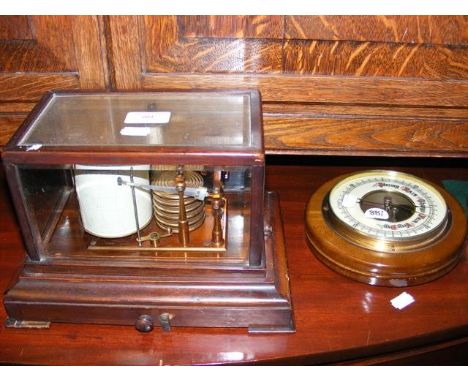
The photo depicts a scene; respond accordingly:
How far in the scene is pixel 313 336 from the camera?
869 millimetres

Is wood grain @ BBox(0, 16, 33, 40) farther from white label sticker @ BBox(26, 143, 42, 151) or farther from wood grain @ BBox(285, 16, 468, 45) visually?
wood grain @ BBox(285, 16, 468, 45)

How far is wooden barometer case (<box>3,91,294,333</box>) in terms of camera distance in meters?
0.82

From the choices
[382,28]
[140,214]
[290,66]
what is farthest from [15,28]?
[382,28]

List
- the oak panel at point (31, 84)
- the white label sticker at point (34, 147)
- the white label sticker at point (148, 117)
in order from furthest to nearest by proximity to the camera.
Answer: the oak panel at point (31, 84)
the white label sticker at point (148, 117)
the white label sticker at point (34, 147)

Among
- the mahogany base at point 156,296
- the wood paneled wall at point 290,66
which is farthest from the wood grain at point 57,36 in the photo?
the mahogany base at point 156,296

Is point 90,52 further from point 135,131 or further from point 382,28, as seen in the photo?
point 382,28

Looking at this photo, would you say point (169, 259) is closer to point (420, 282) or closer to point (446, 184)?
point (420, 282)

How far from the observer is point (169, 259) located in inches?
34.5

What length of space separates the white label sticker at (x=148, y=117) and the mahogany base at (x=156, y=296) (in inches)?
9.9

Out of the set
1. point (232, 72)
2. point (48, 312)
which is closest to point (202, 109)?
point (232, 72)

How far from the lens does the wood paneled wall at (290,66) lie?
898 millimetres

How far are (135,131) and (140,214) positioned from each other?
0.16 m

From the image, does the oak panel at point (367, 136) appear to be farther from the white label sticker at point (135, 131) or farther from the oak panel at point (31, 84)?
the oak panel at point (31, 84)
